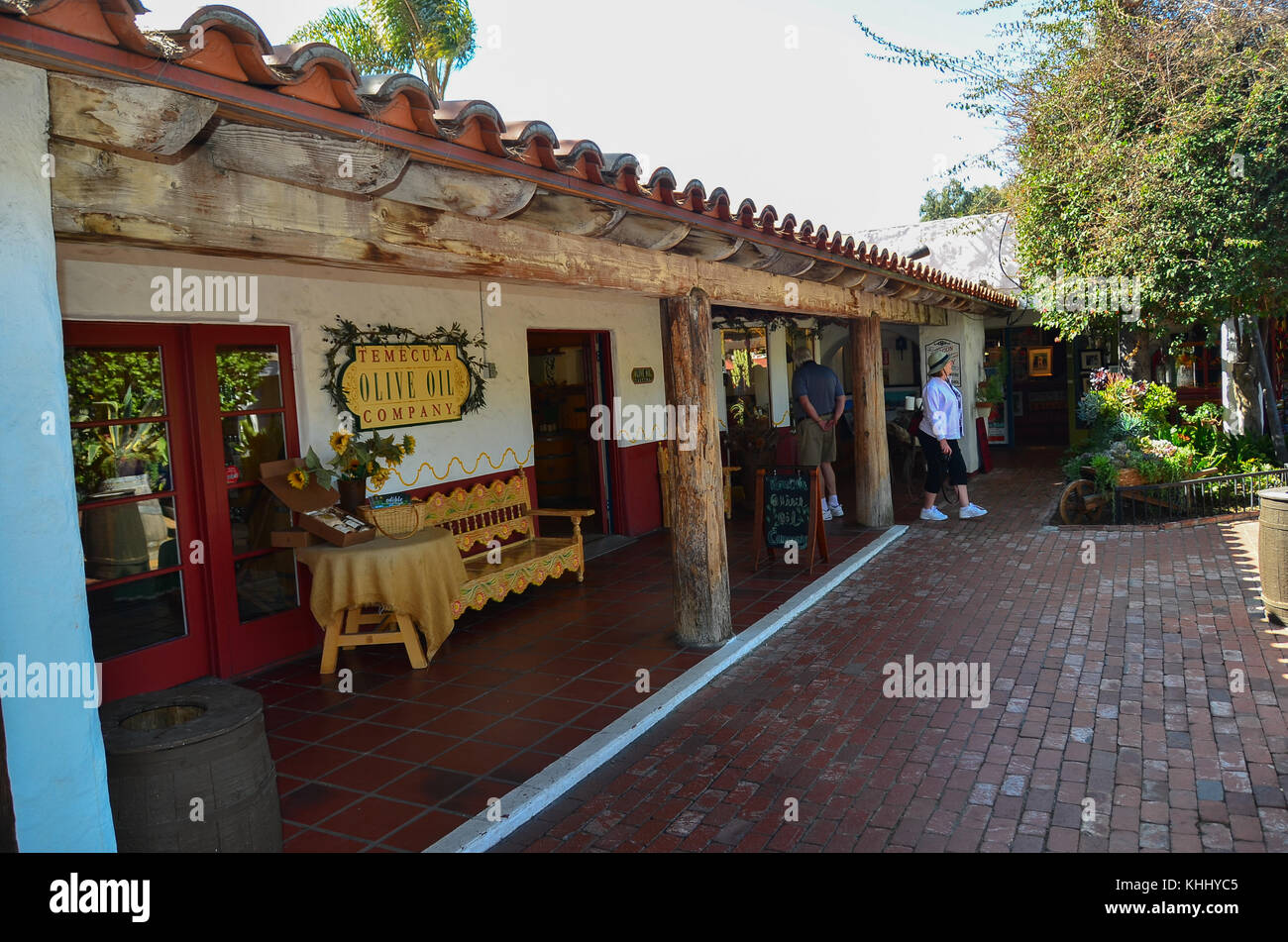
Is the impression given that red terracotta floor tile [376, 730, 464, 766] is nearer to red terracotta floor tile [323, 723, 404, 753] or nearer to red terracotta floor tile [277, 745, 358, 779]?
red terracotta floor tile [323, 723, 404, 753]

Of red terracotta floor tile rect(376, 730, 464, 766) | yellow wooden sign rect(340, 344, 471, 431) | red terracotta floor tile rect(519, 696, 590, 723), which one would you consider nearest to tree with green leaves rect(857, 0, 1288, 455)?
yellow wooden sign rect(340, 344, 471, 431)

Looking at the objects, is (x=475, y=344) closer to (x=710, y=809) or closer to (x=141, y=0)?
(x=710, y=809)

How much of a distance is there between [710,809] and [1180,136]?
9.37 meters

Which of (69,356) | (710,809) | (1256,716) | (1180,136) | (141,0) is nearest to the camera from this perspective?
(141,0)

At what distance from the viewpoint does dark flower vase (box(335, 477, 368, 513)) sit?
19.2 ft

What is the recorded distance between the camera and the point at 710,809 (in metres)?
3.62

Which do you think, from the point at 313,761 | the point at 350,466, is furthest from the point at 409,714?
the point at 350,466

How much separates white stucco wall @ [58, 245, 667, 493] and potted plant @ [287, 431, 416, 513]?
21cm

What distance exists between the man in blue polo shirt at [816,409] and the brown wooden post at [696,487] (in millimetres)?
3597

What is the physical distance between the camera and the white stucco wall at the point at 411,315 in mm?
4789
